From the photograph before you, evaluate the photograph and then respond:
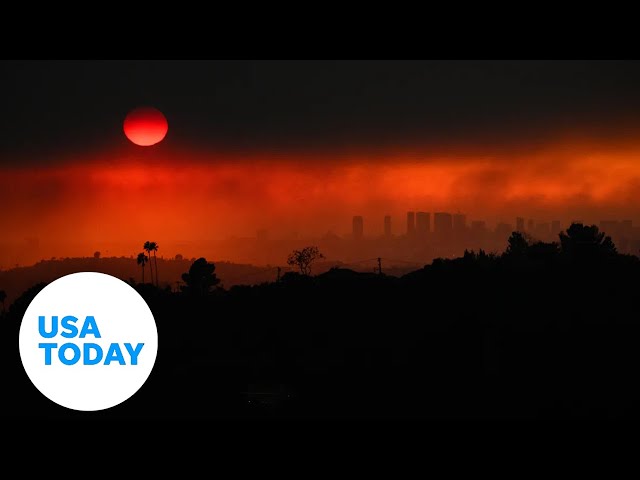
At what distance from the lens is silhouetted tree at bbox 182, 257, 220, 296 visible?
147 m

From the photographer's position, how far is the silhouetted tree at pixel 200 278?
147250 mm

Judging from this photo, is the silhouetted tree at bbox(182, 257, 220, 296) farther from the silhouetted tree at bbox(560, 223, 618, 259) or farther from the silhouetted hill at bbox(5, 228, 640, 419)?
the silhouetted tree at bbox(560, 223, 618, 259)

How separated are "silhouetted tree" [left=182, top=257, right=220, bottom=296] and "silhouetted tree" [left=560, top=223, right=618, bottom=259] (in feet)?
237

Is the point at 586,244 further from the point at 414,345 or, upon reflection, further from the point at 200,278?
the point at 200,278

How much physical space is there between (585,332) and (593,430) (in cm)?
7929

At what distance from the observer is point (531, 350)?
86.7m

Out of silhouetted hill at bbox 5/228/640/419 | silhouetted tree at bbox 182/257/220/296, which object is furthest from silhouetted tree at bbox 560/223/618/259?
silhouetted tree at bbox 182/257/220/296

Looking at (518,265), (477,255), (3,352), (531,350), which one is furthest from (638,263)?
(3,352)

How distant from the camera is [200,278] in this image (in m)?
148

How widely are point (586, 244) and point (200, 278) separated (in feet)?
256

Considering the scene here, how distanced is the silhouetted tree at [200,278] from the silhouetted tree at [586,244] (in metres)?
72.3

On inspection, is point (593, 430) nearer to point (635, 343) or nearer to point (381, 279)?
→ point (635, 343)

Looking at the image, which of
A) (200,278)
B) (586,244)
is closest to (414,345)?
(586,244)

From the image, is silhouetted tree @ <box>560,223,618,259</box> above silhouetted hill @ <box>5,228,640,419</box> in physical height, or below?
above
